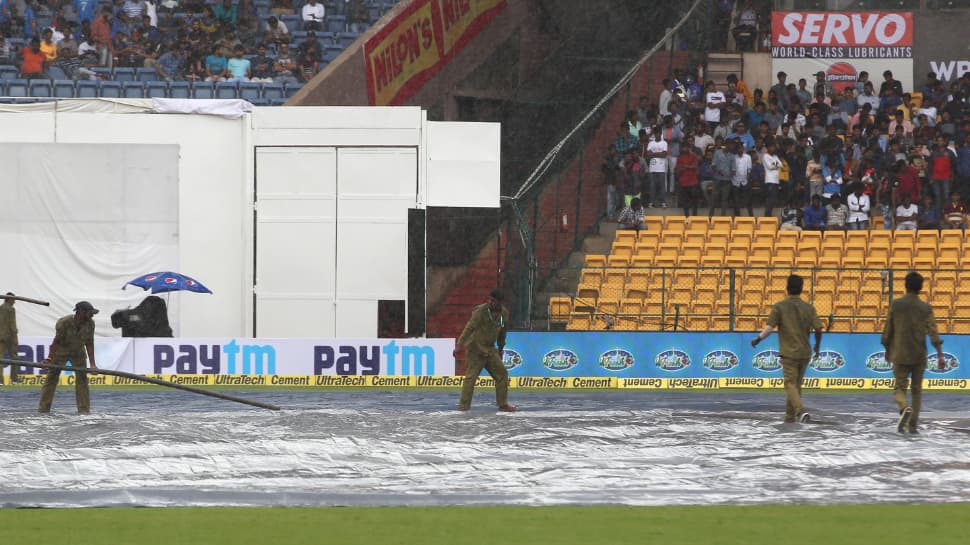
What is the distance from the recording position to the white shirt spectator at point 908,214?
98.4ft

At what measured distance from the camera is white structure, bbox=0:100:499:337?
94.4 feet

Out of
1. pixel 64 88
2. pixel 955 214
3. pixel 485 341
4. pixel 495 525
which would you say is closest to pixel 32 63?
pixel 64 88

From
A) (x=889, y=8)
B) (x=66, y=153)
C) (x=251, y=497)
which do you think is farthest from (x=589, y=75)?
(x=251, y=497)

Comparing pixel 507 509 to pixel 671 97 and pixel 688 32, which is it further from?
pixel 688 32

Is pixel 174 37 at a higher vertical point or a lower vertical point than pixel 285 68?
higher

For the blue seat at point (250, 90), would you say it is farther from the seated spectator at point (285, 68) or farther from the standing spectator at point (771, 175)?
the standing spectator at point (771, 175)

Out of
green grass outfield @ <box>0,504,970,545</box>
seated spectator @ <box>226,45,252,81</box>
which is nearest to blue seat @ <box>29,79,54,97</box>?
seated spectator @ <box>226,45,252,81</box>

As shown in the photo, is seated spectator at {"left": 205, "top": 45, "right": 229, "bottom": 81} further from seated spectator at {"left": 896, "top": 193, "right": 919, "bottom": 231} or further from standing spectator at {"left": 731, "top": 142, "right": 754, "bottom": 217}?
seated spectator at {"left": 896, "top": 193, "right": 919, "bottom": 231}

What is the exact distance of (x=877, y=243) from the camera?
29.5 m

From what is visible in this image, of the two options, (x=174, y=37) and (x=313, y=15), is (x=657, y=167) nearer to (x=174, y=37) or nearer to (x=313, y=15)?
(x=313, y=15)

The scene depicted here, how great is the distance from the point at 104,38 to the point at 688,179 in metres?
13.8

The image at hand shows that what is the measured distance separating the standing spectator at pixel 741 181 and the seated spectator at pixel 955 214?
12.7 feet

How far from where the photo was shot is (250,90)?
33.2 meters

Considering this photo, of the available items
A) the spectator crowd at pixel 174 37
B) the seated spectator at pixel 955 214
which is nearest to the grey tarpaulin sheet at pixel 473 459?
the seated spectator at pixel 955 214
